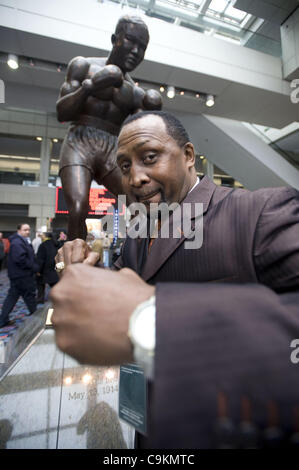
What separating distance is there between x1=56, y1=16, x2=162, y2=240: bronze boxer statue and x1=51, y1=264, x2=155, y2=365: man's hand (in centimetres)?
189

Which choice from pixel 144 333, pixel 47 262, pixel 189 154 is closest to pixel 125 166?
pixel 189 154

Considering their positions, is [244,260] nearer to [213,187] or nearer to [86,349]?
[213,187]

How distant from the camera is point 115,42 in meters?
2.29

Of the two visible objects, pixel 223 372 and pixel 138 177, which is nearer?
pixel 223 372

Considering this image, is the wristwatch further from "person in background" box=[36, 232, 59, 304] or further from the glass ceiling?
the glass ceiling

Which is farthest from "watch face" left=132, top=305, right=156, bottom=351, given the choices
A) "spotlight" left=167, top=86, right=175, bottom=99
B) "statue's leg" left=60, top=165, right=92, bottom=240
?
"spotlight" left=167, top=86, right=175, bottom=99

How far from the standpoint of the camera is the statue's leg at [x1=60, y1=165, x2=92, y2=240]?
2.27 metres

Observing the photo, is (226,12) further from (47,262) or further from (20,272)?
(20,272)

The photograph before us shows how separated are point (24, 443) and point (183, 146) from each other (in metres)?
1.81

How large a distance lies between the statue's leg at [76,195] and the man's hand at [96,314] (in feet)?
6.11

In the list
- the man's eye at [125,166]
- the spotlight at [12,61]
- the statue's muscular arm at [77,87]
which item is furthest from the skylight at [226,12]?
the man's eye at [125,166]

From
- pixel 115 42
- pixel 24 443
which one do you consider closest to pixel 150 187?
pixel 24 443

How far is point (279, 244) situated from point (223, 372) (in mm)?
440

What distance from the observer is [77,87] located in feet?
7.45
